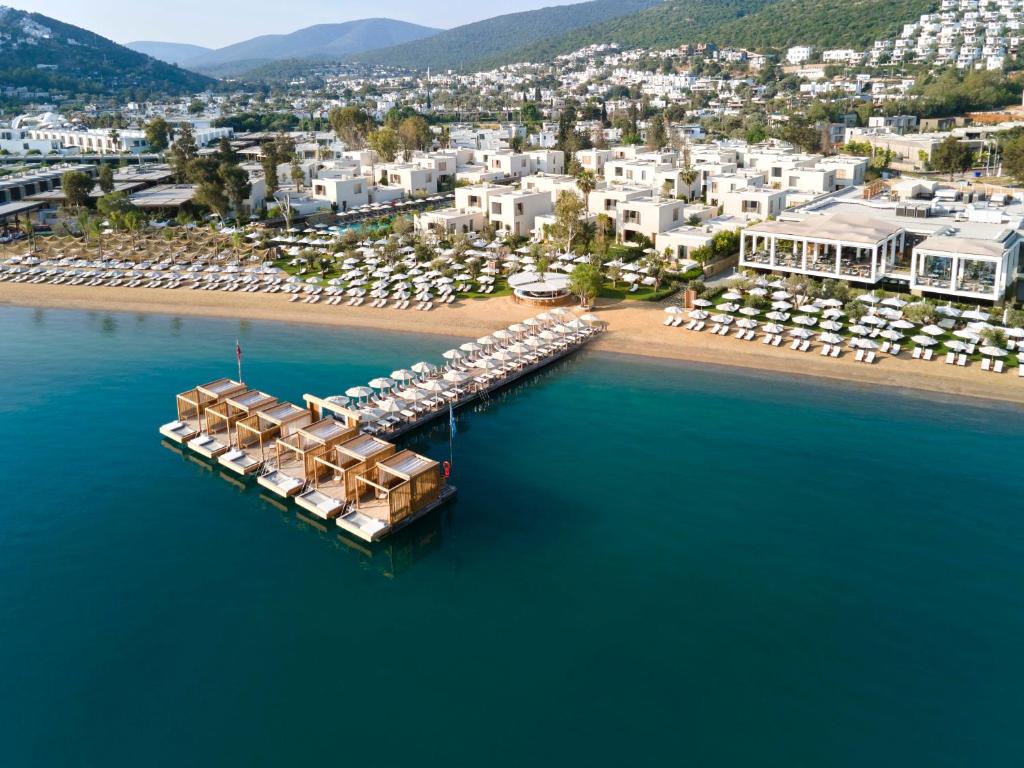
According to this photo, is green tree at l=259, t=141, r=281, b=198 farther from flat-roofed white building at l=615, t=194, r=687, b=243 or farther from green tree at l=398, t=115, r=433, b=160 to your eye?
flat-roofed white building at l=615, t=194, r=687, b=243

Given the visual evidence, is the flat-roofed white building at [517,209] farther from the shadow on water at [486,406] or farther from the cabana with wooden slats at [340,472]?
the cabana with wooden slats at [340,472]

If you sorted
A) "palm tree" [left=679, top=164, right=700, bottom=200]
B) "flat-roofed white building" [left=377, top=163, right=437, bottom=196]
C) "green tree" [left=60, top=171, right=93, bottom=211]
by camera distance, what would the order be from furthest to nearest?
"flat-roofed white building" [left=377, top=163, right=437, bottom=196] < "green tree" [left=60, top=171, right=93, bottom=211] < "palm tree" [left=679, top=164, right=700, bottom=200]

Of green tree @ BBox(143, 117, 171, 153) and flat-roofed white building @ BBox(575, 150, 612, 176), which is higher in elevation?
green tree @ BBox(143, 117, 171, 153)

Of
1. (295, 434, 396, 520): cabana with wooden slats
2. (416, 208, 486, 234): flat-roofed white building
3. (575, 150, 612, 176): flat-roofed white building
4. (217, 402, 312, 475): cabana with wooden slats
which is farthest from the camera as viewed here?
(575, 150, 612, 176): flat-roofed white building

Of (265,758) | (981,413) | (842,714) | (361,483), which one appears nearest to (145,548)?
(361,483)

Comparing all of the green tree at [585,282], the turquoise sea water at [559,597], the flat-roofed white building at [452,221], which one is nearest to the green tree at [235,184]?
the flat-roofed white building at [452,221]

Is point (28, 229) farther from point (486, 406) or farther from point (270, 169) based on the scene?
point (486, 406)

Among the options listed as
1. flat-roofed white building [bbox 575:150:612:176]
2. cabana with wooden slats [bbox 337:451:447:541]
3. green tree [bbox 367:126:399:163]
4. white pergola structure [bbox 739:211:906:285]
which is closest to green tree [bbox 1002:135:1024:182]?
white pergola structure [bbox 739:211:906:285]
